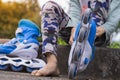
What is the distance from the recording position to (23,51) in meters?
3.72

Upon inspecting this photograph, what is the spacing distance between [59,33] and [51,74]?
50 centimetres

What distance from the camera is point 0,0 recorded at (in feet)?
66.6

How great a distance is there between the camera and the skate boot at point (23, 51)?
11.8 feet

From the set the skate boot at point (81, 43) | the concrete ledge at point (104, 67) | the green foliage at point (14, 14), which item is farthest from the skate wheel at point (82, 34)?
the green foliage at point (14, 14)

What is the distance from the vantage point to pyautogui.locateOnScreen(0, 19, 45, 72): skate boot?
3.59 metres

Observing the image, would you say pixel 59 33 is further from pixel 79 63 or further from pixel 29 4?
pixel 29 4

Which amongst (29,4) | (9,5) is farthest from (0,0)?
(29,4)

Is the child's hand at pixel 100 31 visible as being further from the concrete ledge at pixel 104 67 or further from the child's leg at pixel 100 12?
the concrete ledge at pixel 104 67

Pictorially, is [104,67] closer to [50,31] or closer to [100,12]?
[100,12]

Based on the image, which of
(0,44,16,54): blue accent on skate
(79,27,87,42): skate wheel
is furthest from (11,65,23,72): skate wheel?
(79,27,87,42): skate wheel

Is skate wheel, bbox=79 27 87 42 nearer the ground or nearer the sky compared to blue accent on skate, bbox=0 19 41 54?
nearer the sky

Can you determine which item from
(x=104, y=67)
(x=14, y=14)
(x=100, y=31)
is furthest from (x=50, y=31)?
(x=14, y=14)

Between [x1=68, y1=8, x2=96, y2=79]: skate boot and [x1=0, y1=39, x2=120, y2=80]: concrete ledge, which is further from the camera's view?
[x1=0, y1=39, x2=120, y2=80]: concrete ledge

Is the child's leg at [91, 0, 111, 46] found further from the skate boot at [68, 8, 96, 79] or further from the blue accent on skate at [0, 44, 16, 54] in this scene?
the blue accent on skate at [0, 44, 16, 54]
